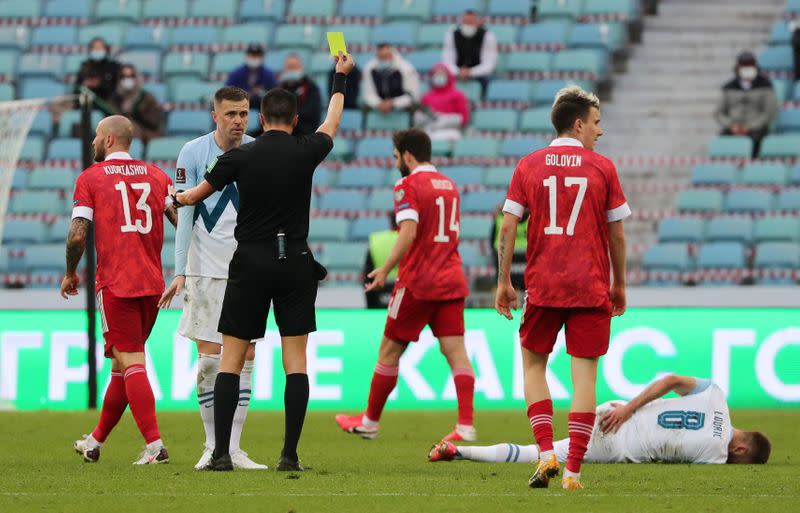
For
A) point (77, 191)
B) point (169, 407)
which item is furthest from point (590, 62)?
point (77, 191)

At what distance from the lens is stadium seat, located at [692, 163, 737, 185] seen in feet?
61.5

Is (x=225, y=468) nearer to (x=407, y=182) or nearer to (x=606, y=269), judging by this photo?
(x=606, y=269)

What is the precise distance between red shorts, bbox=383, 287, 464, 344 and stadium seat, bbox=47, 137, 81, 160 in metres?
10.1

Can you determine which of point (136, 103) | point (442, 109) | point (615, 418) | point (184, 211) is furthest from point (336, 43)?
point (136, 103)

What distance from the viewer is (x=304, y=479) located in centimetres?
855

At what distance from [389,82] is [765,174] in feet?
15.5

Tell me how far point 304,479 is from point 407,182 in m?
3.65

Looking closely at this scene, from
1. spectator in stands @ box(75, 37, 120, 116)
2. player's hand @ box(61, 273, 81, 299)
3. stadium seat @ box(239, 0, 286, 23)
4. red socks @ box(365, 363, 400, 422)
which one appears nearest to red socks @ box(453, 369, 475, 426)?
red socks @ box(365, 363, 400, 422)

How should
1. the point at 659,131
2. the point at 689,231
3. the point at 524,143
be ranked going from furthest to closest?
the point at 659,131 < the point at 524,143 < the point at 689,231

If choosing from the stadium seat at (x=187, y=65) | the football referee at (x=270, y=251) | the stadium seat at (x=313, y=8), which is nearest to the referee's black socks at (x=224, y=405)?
the football referee at (x=270, y=251)

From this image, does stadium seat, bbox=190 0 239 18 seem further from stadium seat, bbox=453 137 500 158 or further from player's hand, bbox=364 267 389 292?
player's hand, bbox=364 267 389 292

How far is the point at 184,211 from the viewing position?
959cm

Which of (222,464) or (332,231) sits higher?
(332,231)

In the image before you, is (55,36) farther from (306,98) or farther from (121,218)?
(121,218)
